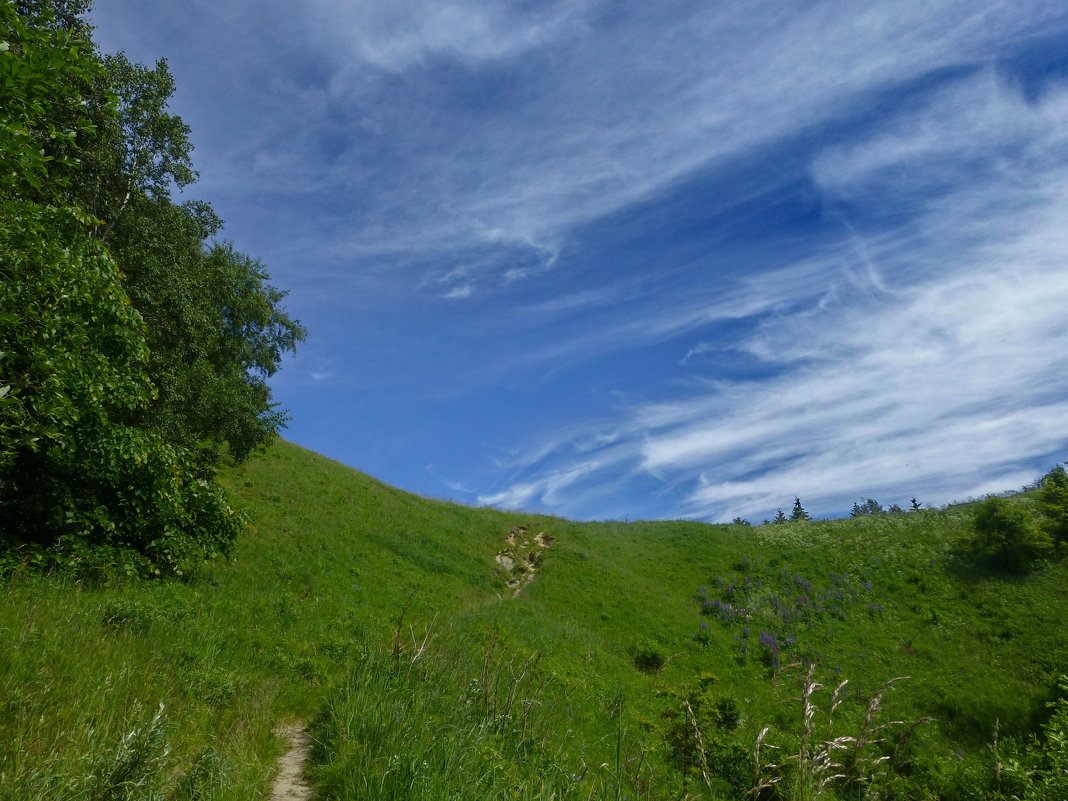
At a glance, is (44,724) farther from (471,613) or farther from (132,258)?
(471,613)

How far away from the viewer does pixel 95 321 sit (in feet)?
38.6

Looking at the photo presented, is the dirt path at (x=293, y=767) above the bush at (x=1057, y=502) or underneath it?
underneath

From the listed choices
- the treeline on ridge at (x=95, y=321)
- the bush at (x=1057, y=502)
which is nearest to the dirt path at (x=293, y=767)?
the treeline on ridge at (x=95, y=321)

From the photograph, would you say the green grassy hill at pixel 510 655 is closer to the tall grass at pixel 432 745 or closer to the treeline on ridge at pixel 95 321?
the tall grass at pixel 432 745

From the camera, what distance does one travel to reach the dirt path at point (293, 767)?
5461 millimetres

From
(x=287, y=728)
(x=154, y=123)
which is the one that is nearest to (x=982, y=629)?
(x=287, y=728)

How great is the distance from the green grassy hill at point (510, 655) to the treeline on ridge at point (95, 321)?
2.18 metres

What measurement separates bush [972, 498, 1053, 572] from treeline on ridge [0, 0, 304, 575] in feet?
142

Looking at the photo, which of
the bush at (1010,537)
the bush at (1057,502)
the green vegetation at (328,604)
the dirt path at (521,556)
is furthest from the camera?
the dirt path at (521,556)

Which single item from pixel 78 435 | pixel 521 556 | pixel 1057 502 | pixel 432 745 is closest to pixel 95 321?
pixel 78 435

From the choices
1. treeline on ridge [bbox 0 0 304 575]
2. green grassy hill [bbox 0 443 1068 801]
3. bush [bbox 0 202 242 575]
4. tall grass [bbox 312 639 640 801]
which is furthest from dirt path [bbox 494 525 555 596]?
tall grass [bbox 312 639 640 801]

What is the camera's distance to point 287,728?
7359 mm

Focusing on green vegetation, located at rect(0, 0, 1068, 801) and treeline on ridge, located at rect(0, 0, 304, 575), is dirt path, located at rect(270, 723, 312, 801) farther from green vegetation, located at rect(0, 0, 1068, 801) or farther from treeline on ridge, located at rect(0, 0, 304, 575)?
treeline on ridge, located at rect(0, 0, 304, 575)

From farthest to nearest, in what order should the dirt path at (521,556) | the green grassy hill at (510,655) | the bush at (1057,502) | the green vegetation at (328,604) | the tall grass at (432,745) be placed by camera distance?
the dirt path at (521,556) → the bush at (1057,502) → the green vegetation at (328,604) → the green grassy hill at (510,655) → the tall grass at (432,745)
